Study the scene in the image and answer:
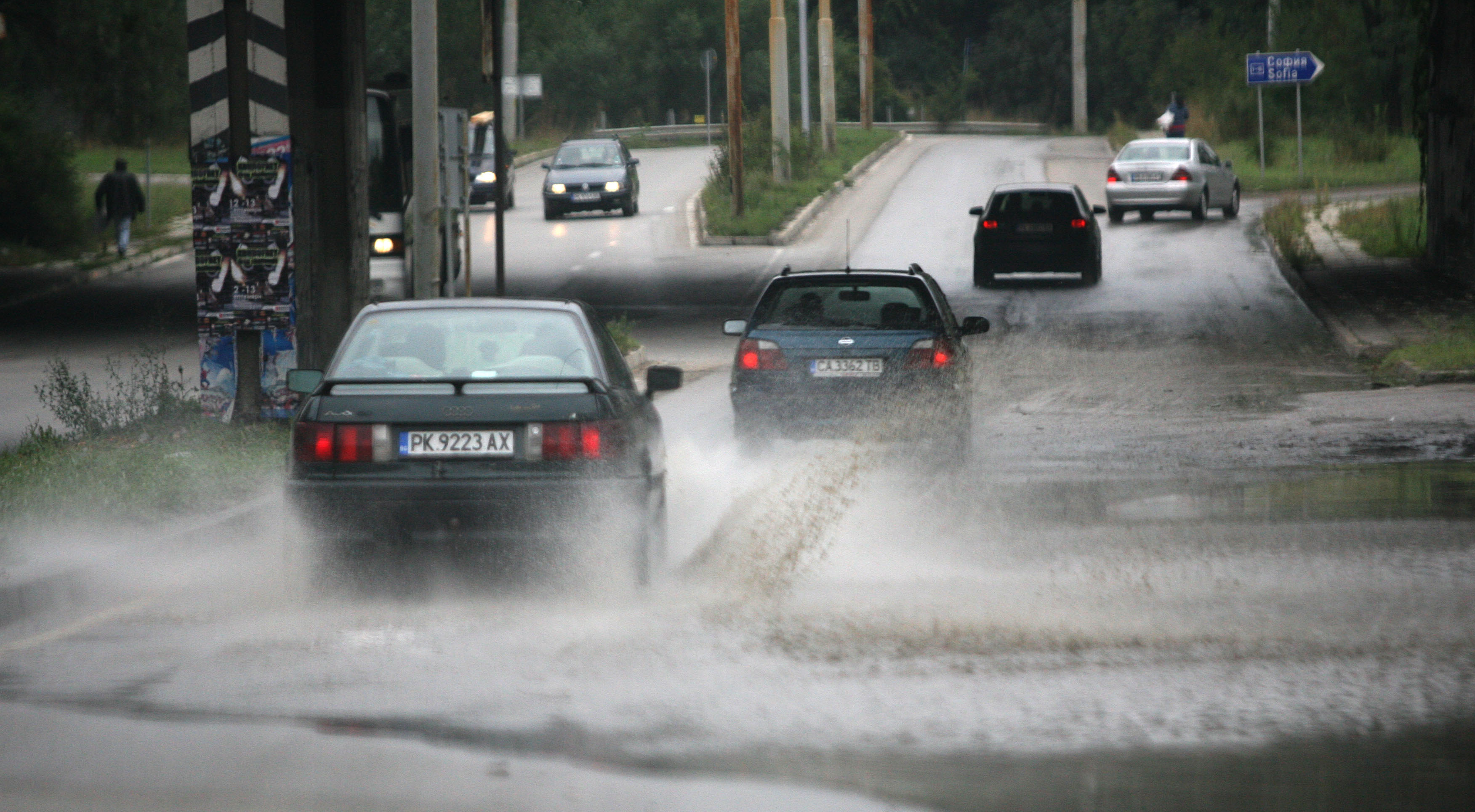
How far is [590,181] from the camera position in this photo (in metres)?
40.5

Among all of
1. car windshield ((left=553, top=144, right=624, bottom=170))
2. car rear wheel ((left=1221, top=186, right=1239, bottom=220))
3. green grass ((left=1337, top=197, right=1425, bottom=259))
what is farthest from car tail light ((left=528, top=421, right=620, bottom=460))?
car windshield ((left=553, top=144, right=624, bottom=170))

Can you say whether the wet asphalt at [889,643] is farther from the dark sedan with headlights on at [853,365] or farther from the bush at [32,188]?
the bush at [32,188]

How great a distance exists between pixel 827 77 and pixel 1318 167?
13877 mm

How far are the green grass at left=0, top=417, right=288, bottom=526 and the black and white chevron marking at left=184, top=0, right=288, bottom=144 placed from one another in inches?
86.2

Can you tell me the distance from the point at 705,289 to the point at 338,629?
21.7 m

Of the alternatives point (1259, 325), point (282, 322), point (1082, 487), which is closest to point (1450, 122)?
point (1259, 325)

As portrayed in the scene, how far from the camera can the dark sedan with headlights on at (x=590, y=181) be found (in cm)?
4041

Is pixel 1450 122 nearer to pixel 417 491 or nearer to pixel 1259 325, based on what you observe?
pixel 1259 325

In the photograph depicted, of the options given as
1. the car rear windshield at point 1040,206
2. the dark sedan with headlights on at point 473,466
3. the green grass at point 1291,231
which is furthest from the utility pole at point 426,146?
the green grass at point 1291,231

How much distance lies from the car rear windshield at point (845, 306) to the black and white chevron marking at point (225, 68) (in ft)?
13.1

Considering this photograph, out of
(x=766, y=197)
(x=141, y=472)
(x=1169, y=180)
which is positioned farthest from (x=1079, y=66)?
(x=141, y=472)

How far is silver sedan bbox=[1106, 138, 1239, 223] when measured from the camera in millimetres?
35375

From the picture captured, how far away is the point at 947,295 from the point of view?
2734 centimetres

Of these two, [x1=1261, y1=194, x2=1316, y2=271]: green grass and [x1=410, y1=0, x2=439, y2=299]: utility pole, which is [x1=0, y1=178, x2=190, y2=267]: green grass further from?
[x1=1261, y1=194, x2=1316, y2=271]: green grass
